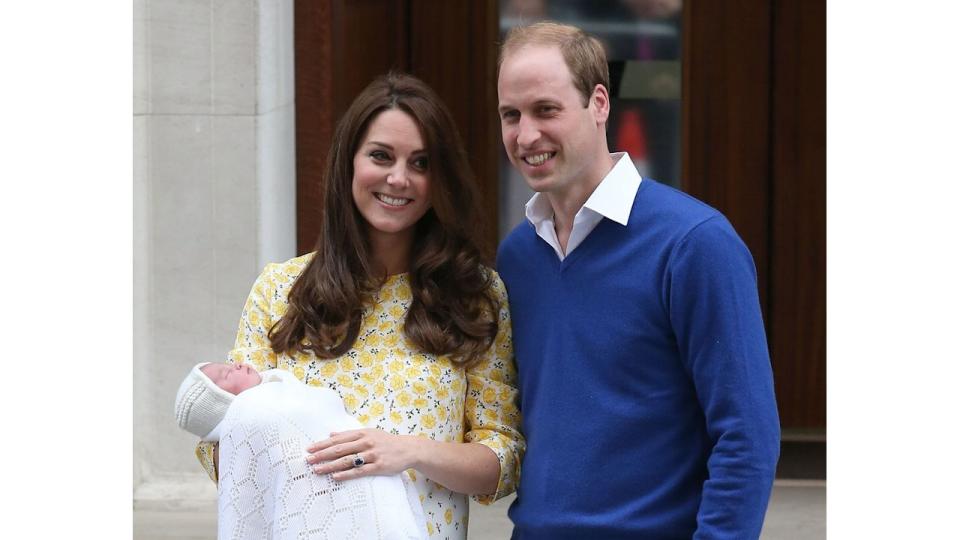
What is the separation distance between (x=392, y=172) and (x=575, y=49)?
0.53m

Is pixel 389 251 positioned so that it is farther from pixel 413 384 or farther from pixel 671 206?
pixel 671 206

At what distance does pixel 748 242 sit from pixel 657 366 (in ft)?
12.6

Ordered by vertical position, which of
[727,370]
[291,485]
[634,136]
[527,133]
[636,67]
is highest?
[636,67]

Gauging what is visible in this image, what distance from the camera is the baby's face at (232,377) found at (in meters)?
3.07

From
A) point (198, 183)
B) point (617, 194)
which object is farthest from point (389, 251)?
point (198, 183)

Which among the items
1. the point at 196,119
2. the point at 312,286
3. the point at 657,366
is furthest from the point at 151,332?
the point at 657,366

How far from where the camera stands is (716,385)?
8.77ft

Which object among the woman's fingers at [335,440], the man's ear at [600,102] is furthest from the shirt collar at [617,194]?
the woman's fingers at [335,440]

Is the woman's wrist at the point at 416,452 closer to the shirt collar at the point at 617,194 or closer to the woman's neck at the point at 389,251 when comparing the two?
the woman's neck at the point at 389,251

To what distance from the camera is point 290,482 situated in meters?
2.92

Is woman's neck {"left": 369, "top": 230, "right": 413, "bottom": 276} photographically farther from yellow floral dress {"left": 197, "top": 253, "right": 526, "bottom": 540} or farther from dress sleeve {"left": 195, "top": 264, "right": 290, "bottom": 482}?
dress sleeve {"left": 195, "top": 264, "right": 290, "bottom": 482}

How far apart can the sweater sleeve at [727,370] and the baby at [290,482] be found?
27.3 inches

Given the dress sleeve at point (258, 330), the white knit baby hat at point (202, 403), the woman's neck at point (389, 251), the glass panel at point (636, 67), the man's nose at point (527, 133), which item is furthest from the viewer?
the glass panel at point (636, 67)

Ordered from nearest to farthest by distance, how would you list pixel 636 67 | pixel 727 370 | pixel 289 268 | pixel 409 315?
pixel 727 370 < pixel 409 315 < pixel 289 268 < pixel 636 67
